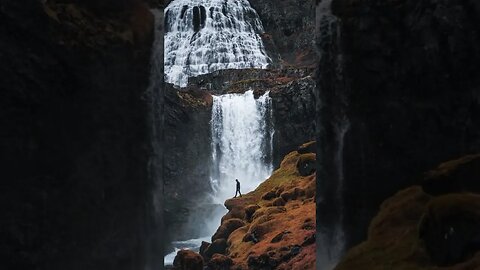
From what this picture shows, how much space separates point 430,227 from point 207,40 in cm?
5572

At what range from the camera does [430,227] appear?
6.74 meters

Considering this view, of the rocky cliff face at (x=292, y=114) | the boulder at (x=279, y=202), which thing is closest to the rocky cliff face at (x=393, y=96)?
the boulder at (x=279, y=202)

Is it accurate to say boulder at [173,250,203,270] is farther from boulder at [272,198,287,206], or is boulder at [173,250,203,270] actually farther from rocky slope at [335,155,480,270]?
rocky slope at [335,155,480,270]

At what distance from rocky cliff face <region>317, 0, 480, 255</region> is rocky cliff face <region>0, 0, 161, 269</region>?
2.79 meters

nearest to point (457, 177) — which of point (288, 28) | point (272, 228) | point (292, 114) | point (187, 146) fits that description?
point (272, 228)

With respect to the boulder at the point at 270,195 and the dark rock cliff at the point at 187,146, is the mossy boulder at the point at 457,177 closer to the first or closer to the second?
the boulder at the point at 270,195

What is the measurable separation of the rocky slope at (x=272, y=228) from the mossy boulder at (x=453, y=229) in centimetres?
1146

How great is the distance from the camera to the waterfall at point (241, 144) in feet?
133

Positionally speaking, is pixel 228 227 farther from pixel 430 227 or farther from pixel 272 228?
pixel 430 227

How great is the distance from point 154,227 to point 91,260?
1100 millimetres

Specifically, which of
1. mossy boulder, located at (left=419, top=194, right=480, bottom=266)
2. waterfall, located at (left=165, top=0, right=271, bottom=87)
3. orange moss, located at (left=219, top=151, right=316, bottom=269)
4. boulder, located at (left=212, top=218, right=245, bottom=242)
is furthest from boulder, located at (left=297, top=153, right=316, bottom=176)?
waterfall, located at (left=165, top=0, right=271, bottom=87)

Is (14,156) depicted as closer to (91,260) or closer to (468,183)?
(91,260)

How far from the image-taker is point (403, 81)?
25.8ft

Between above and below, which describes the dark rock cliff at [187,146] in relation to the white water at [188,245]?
above
